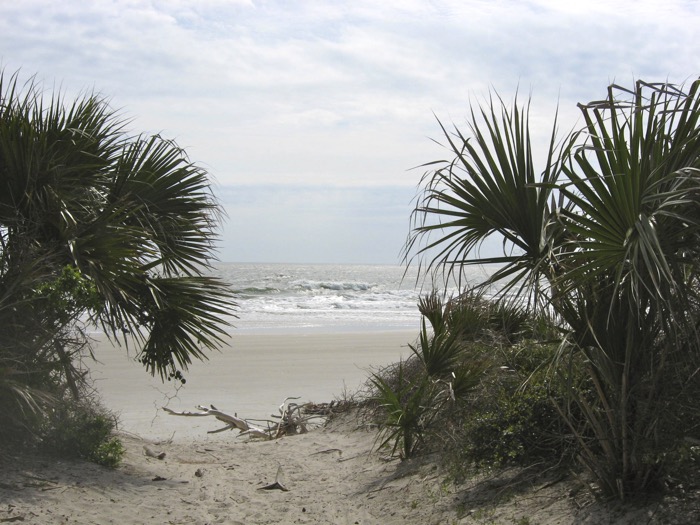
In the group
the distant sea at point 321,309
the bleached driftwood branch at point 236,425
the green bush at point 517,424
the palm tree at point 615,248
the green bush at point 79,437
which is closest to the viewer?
the palm tree at point 615,248

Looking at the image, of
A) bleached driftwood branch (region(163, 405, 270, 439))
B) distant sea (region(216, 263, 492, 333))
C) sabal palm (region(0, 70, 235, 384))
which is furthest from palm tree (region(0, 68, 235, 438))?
distant sea (region(216, 263, 492, 333))

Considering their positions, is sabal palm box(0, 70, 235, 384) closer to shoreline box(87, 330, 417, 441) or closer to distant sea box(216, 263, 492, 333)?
shoreline box(87, 330, 417, 441)


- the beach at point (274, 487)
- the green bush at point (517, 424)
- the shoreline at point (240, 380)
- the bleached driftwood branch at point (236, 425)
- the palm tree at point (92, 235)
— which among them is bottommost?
the shoreline at point (240, 380)

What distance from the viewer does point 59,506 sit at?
5.04m

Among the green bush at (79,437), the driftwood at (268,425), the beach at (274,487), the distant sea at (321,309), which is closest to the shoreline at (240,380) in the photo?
the beach at (274,487)

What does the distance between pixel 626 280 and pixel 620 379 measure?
0.66 m

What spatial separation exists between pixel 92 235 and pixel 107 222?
0.55ft

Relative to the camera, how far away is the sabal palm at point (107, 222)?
580cm

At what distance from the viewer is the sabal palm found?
5797 millimetres

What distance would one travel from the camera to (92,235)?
5.81 meters

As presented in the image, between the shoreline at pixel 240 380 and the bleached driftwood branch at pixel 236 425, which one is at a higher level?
the bleached driftwood branch at pixel 236 425

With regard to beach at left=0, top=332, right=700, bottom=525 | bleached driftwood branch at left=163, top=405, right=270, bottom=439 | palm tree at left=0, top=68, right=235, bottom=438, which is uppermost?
palm tree at left=0, top=68, right=235, bottom=438

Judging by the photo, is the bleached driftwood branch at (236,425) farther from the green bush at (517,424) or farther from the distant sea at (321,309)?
the distant sea at (321,309)

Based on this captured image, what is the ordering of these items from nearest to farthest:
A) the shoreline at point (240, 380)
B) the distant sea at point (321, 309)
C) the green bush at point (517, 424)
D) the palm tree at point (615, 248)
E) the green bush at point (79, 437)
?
the palm tree at point (615, 248)
the green bush at point (517, 424)
the green bush at point (79, 437)
the shoreline at point (240, 380)
the distant sea at point (321, 309)
